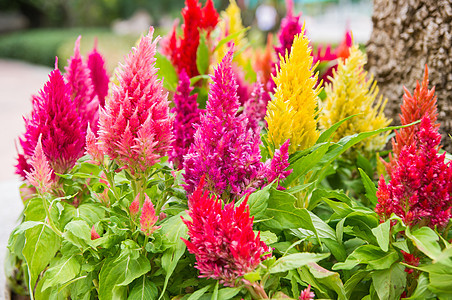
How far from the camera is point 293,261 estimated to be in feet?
3.77

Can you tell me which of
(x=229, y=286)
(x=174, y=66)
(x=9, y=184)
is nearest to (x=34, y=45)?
(x=9, y=184)

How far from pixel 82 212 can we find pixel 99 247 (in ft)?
0.56

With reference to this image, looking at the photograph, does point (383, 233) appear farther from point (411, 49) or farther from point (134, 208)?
point (411, 49)

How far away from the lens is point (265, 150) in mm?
1603

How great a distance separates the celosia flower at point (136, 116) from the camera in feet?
4.06

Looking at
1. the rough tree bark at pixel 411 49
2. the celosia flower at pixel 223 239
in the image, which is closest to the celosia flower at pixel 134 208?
the celosia flower at pixel 223 239

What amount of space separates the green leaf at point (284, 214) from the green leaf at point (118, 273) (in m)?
0.42

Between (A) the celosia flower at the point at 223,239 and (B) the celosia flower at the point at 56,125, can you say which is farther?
(B) the celosia flower at the point at 56,125

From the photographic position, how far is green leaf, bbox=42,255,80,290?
131 cm

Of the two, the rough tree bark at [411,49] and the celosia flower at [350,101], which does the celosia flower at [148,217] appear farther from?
the rough tree bark at [411,49]

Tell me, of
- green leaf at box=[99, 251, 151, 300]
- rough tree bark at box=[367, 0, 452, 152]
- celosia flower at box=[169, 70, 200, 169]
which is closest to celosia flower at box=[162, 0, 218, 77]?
celosia flower at box=[169, 70, 200, 169]

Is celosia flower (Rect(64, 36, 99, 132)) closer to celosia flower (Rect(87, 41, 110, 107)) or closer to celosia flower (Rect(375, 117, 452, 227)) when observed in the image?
celosia flower (Rect(87, 41, 110, 107))

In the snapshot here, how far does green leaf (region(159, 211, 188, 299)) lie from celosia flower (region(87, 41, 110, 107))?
1035 millimetres

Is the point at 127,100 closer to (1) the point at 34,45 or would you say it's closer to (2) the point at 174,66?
(2) the point at 174,66
